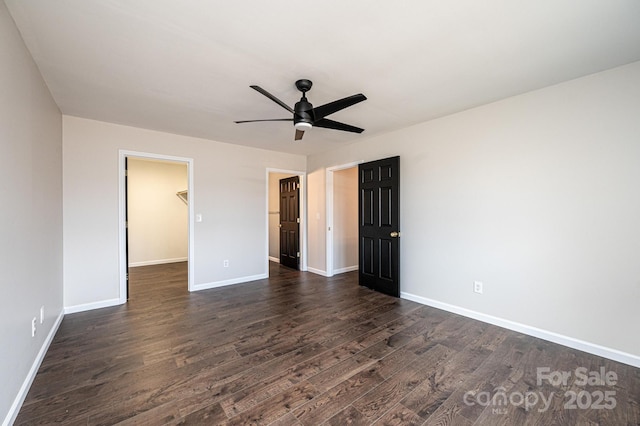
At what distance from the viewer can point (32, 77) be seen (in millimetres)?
2148

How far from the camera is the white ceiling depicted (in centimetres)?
165

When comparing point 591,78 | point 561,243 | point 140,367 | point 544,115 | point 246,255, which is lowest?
point 140,367

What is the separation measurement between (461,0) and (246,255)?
449 cm

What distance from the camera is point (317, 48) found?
2.00m

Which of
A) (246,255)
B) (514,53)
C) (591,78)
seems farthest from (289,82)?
(246,255)

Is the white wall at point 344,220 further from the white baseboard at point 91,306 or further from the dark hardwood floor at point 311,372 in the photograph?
the white baseboard at point 91,306

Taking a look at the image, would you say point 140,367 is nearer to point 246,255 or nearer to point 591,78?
point 246,255

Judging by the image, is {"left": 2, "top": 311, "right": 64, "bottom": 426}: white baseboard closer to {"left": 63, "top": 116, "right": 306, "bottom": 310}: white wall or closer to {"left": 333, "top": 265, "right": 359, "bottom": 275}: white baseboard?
{"left": 63, "top": 116, "right": 306, "bottom": 310}: white wall

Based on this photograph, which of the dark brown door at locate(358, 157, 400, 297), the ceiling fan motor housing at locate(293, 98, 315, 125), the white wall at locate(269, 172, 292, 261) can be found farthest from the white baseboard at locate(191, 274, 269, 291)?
the ceiling fan motor housing at locate(293, 98, 315, 125)

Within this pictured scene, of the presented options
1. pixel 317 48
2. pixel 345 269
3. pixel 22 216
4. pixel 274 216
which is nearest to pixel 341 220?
pixel 345 269

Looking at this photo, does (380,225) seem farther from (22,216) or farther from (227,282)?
(22,216)

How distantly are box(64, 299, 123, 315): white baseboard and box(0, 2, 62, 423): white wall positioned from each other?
2.35ft

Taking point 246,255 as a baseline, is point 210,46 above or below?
above

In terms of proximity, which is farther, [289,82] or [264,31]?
[289,82]
